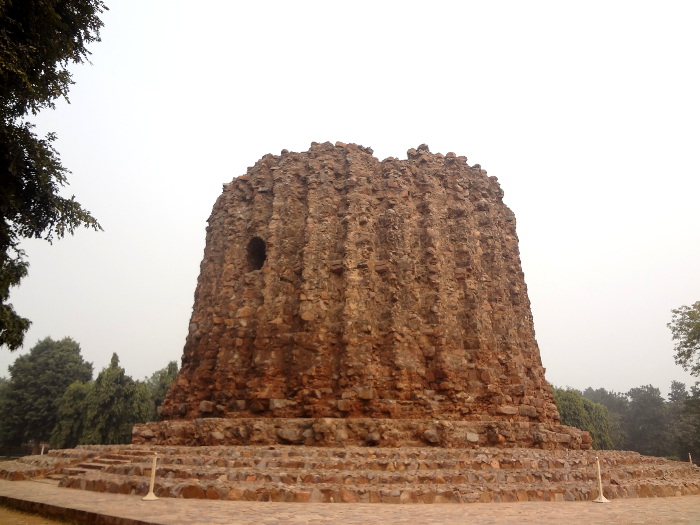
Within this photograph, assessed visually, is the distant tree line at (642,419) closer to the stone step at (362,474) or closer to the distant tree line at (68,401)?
the stone step at (362,474)

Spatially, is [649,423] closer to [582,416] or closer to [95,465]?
[582,416]

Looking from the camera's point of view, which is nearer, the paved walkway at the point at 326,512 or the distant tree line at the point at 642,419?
the paved walkway at the point at 326,512

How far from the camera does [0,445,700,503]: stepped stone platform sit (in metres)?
5.97

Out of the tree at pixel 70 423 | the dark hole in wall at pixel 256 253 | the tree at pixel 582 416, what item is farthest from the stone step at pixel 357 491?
the tree at pixel 582 416

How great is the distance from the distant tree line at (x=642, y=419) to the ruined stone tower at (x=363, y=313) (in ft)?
70.0

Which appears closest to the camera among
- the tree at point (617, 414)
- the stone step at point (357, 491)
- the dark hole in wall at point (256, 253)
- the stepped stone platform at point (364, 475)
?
the stone step at point (357, 491)

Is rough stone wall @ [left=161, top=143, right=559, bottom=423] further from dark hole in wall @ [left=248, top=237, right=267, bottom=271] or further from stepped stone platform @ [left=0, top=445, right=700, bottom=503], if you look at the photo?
stepped stone platform @ [left=0, top=445, right=700, bottom=503]

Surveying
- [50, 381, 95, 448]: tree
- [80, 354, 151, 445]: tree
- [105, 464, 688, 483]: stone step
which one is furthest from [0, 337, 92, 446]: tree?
[105, 464, 688, 483]: stone step

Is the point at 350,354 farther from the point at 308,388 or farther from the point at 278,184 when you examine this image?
the point at 278,184

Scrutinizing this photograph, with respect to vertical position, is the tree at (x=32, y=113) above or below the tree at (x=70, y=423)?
above

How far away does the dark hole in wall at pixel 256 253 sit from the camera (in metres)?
13.4

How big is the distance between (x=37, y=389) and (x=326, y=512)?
36.5m

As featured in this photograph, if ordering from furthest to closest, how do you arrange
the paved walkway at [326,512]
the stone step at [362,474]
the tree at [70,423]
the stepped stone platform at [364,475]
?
the tree at [70,423] → the stone step at [362,474] → the stepped stone platform at [364,475] → the paved walkway at [326,512]

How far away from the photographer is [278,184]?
13.5m
